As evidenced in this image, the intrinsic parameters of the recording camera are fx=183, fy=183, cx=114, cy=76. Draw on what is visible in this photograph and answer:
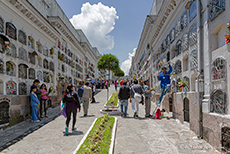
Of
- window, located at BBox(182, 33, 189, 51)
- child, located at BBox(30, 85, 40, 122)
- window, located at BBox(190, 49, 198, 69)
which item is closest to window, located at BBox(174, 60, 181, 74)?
window, located at BBox(182, 33, 189, 51)

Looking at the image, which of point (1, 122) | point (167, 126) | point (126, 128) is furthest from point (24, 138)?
point (167, 126)

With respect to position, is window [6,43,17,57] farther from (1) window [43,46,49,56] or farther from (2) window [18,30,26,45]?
(1) window [43,46,49,56]

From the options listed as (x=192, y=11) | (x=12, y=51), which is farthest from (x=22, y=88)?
(x=192, y=11)

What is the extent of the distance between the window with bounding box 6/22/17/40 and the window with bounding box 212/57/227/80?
31.0 ft

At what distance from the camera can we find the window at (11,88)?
9115 millimetres

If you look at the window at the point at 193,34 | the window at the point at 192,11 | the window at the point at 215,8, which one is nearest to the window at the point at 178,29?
the window at the point at 192,11

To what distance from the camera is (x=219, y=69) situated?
553cm

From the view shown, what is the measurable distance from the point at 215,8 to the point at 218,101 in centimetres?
290

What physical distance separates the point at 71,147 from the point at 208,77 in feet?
16.5

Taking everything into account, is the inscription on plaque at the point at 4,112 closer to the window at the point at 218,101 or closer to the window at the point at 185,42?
the window at the point at 218,101

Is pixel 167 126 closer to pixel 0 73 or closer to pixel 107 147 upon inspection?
pixel 107 147

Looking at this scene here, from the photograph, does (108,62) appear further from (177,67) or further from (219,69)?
(219,69)

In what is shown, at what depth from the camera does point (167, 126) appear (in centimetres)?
819

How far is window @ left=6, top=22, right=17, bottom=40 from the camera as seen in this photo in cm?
933
